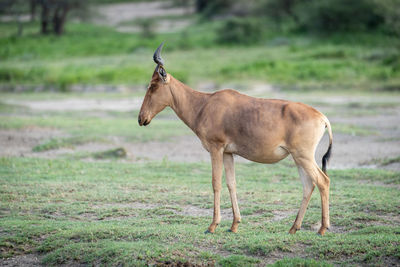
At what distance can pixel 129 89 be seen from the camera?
27094 mm

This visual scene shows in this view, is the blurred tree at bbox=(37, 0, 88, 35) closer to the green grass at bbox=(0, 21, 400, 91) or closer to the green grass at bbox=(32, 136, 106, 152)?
the green grass at bbox=(0, 21, 400, 91)

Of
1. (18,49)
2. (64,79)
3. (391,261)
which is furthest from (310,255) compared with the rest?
(18,49)

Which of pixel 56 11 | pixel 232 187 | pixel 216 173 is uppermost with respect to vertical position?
pixel 216 173

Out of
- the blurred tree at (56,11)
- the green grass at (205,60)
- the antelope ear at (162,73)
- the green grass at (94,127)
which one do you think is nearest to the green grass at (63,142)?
the green grass at (94,127)

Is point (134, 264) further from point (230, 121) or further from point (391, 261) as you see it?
point (391, 261)

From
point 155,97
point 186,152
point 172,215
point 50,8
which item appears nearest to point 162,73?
point 155,97

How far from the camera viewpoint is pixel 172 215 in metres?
8.05

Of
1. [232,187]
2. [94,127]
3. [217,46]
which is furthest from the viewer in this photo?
[217,46]

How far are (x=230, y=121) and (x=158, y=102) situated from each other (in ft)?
3.31

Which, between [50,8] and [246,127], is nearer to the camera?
[246,127]

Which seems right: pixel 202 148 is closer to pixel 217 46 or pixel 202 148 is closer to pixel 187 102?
pixel 187 102

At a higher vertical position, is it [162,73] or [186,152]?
[162,73]

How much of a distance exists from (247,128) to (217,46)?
1187 inches

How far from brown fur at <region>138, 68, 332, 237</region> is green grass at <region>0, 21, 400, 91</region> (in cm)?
1904
